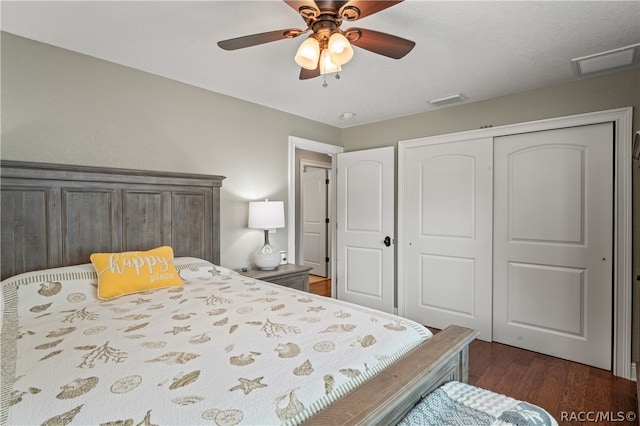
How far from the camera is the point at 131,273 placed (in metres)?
1.93

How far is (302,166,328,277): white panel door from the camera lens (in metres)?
5.81

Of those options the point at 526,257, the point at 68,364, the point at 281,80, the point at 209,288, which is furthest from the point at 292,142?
the point at 68,364

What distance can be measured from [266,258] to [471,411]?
218cm

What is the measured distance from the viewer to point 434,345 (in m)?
1.37

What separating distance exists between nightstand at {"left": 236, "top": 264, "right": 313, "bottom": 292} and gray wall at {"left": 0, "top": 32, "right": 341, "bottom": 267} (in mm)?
319

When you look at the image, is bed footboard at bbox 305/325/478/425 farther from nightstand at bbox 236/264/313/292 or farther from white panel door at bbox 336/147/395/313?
white panel door at bbox 336/147/395/313

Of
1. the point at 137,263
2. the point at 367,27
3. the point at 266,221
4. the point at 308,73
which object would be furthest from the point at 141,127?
the point at 367,27

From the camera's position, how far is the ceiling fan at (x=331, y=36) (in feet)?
4.62

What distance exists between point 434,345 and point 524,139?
240 centimetres

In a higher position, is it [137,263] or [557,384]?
[137,263]

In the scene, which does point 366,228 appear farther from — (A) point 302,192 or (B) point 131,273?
(B) point 131,273

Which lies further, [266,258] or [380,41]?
[266,258]

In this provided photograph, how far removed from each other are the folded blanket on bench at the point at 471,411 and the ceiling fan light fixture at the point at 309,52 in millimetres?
1616

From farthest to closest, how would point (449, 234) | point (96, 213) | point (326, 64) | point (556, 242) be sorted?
point (449, 234) < point (556, 242) < point (96, 213) < point (326, 64)
